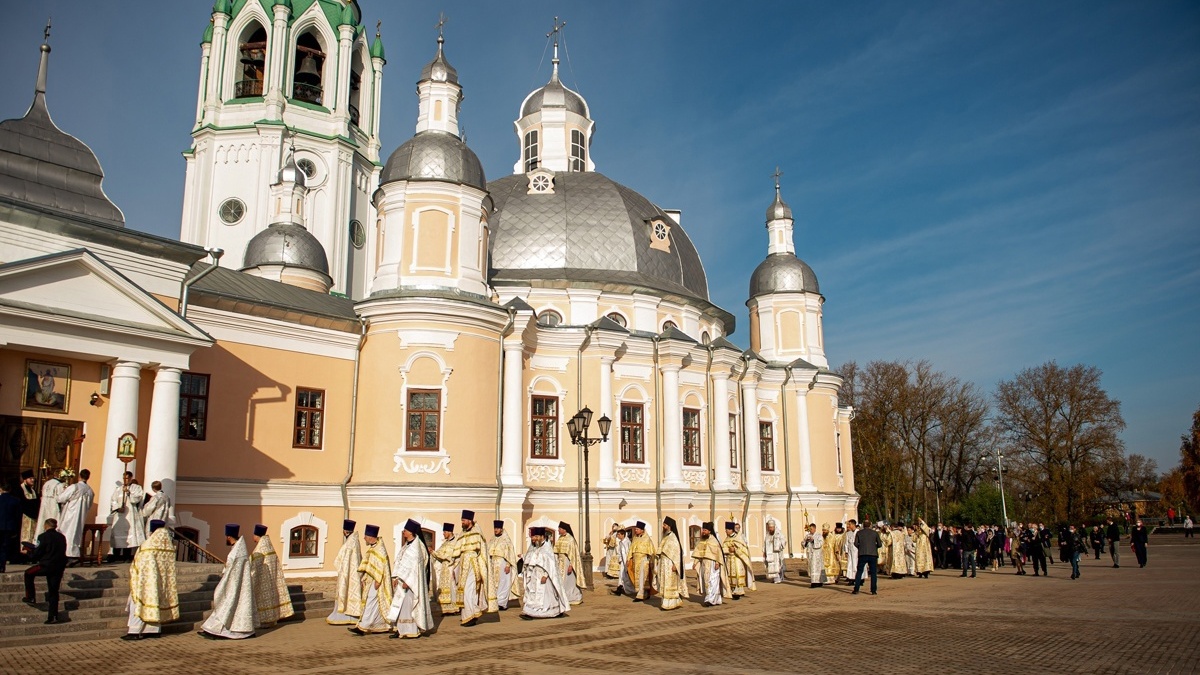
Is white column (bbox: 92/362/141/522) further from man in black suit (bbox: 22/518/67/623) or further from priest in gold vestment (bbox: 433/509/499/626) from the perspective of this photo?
priest in gold vestment (bbox: 433/509/499/626)

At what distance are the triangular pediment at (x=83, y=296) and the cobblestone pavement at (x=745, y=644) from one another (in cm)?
626

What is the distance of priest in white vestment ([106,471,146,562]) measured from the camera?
1463cm

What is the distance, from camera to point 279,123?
37062 millimetres

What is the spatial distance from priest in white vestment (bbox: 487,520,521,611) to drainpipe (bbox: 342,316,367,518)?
6617 mm

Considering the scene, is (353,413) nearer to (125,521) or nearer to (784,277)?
(125,521)

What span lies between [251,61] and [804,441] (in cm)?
2850

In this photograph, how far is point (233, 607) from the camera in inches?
473

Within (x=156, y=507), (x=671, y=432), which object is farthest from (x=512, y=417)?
(x=156, y=507)

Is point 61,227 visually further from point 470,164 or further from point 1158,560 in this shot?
point 1158,560

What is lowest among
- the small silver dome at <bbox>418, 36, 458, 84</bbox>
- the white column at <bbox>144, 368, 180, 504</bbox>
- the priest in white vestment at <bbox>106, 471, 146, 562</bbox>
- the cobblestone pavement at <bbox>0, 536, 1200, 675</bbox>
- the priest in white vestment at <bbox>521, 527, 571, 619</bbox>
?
the cobblestone pavement at <bbox>0, 536, 1200, 675</bbox>

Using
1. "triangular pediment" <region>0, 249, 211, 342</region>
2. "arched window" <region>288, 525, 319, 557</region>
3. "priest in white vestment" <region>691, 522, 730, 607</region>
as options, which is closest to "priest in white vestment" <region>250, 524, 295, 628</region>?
"triangular pediment" <region>0, 249, 211, 342</region>

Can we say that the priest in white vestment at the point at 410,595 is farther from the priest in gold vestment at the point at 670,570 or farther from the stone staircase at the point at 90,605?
the priest in gold vestment at the point at 670,570

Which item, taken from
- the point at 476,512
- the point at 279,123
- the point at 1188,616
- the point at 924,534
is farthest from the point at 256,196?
the point at 1188,616

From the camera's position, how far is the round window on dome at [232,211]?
1470 inches
